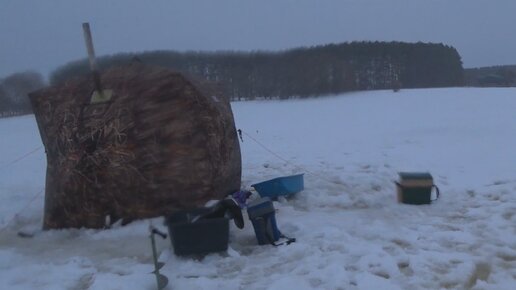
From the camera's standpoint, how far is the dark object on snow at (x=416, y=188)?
6.92 m

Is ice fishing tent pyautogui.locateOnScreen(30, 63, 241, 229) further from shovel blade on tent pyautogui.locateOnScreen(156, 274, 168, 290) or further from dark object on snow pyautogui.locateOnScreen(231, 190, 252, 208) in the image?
shovel blade on tent pyautogui.locateOnScreen(156, 274, 168, 290)

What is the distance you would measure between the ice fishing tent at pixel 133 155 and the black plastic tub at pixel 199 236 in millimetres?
1430

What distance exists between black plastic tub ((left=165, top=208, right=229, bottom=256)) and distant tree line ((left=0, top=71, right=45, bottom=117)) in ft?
147

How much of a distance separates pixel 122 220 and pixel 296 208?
2.45 metres

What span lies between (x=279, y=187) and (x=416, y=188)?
78.3 inches

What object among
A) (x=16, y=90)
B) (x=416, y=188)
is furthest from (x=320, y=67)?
(x=416, y=188)

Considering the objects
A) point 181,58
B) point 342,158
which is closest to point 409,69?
point 181,58

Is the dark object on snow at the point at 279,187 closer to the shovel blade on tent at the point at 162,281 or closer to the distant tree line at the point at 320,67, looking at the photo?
the shovel blade on tent at the point at 162,281

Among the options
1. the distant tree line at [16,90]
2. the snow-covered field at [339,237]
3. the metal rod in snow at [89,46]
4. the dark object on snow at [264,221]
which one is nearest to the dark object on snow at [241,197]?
the snow-covered field at [339,237]

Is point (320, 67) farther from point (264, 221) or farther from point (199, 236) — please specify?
point (199, 236)

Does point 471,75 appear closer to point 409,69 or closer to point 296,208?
point 409,69

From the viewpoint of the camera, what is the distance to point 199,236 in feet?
16.8

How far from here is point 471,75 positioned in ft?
228

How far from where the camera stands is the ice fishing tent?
6.52 metres
